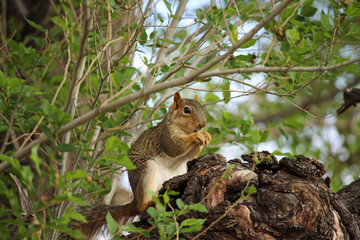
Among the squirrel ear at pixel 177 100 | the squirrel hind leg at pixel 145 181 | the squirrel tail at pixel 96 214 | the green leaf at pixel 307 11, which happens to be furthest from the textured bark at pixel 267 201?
the green leaf at pixel 307 11

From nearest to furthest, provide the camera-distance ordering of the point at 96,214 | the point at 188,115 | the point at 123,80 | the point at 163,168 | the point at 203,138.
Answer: the point at 123,80 → the point at 96,214 → the point at 203,138 → the point at 163,168 → the point at 188,115

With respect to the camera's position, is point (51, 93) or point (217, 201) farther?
point (51, 93)

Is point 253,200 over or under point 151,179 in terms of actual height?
over

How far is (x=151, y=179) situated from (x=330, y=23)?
4.69 ft

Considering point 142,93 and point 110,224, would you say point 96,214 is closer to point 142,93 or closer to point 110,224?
point 110,224

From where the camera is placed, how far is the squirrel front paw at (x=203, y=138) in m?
2.75

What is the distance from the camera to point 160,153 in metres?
2.93

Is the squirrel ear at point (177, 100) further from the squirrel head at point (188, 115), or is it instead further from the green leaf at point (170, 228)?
the green leaf at point (170, 228)

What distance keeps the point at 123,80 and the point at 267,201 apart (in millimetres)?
915

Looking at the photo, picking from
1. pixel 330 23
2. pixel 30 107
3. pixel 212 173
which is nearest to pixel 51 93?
pixel 30 107

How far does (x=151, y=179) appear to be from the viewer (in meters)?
2.60

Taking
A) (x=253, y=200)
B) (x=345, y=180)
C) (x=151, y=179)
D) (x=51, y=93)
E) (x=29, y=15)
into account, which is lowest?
(x=345, y=180)

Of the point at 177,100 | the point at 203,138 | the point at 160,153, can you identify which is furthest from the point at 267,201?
the point at 177,100

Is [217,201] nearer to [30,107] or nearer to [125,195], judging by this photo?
[30,107]
